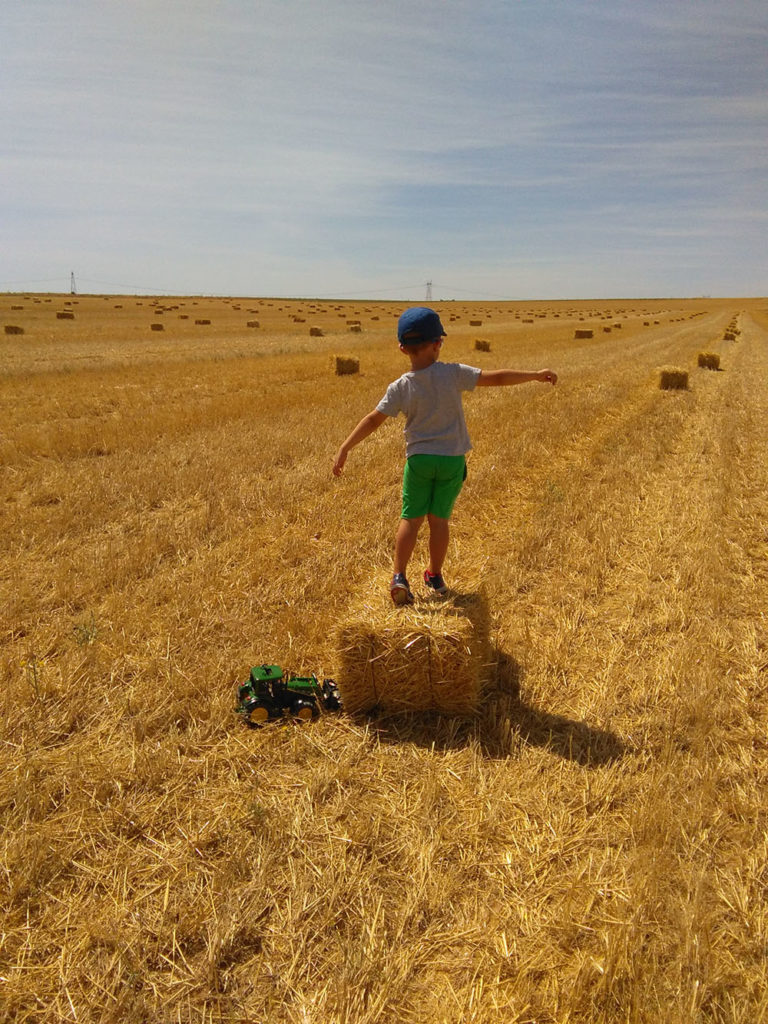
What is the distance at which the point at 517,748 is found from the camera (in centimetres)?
315

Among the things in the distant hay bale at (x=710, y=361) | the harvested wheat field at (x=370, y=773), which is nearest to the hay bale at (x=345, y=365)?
the harvested wheat field at (x=370, y=773)

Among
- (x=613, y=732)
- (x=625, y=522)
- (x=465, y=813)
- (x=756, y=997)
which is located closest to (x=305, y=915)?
(x=465, y=813)

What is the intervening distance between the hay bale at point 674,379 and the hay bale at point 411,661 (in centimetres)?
1273

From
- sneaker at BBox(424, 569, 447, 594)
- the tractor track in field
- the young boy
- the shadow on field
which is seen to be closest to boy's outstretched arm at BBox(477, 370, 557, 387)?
the young boy

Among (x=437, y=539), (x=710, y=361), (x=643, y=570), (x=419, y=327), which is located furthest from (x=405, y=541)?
(x=710, y=361)

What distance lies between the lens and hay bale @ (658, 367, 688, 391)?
1417cm

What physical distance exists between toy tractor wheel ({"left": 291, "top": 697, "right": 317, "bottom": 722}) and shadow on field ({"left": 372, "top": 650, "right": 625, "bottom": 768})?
0.36m

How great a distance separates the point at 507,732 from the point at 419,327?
2.22 metres

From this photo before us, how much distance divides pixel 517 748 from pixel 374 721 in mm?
769

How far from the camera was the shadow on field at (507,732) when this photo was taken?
3.12 metres

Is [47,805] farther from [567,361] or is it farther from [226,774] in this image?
[567,361]

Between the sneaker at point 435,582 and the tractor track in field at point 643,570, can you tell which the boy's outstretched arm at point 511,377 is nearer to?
the sneaker at point 435,582

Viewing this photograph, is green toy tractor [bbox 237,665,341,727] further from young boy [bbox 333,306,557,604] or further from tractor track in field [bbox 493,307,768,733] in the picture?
tractor track in field [bbox 493,307,768,733]

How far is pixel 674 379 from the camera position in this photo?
46.6 feet
